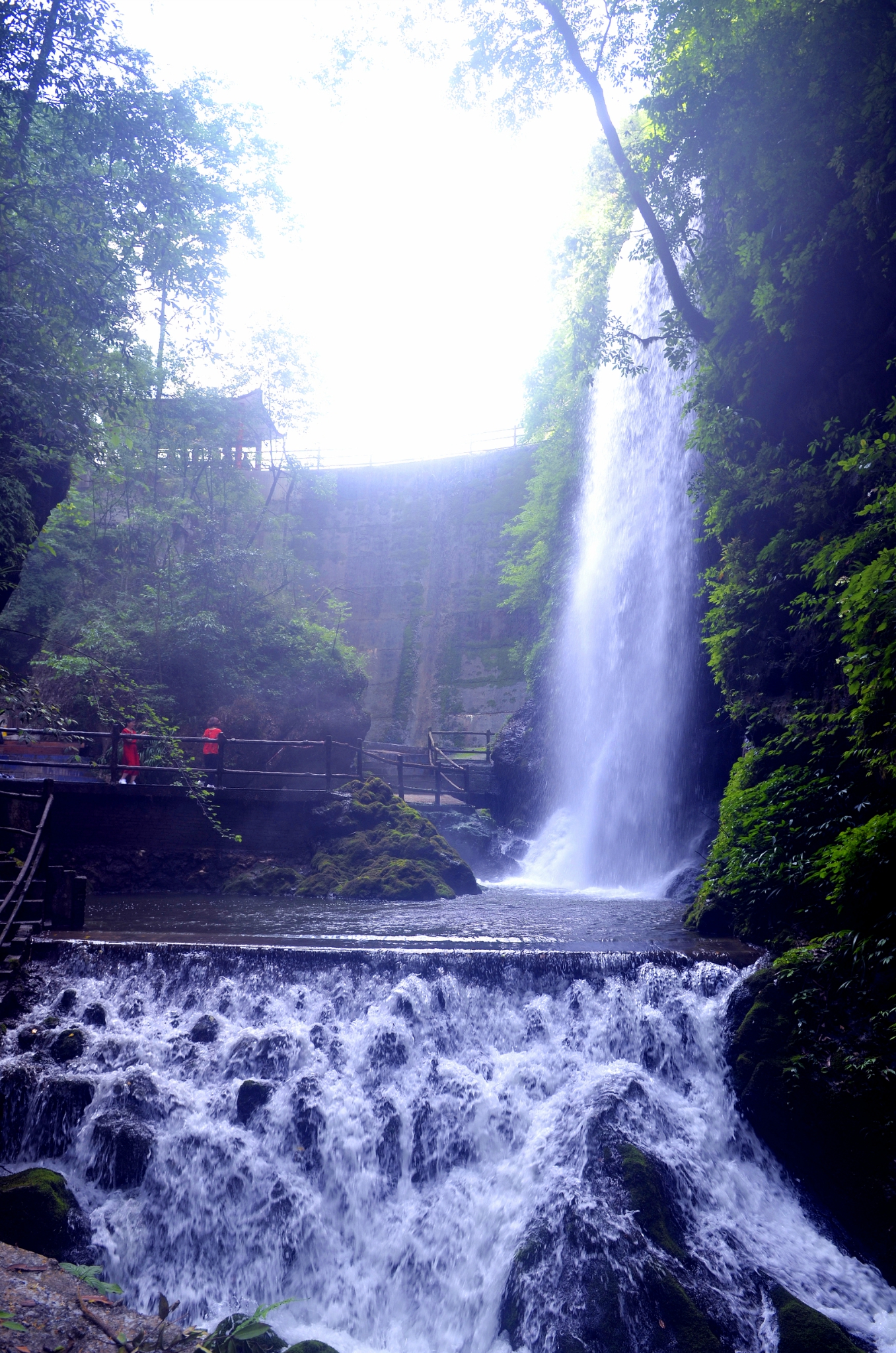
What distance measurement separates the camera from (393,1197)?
5.20m

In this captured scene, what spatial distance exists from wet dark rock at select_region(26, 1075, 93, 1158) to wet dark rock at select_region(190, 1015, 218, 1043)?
0.75 m

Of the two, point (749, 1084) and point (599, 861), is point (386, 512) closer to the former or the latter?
point (599, 861)

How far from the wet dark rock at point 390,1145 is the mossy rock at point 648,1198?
1519 millimetres

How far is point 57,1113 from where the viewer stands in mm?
5469

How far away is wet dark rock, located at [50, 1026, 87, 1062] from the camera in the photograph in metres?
5.78

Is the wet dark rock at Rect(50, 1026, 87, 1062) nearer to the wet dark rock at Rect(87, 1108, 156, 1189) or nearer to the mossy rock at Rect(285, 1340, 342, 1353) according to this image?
the wet dark rock at Rect(87, 1108, 156, 1189)

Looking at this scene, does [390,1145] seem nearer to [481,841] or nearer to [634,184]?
[634,184]

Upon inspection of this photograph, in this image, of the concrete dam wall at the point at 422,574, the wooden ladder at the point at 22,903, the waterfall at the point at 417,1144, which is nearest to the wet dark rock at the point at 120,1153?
the waterfall at the point at 417,1144

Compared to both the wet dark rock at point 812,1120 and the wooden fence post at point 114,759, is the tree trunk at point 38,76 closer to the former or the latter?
the wooden fence post at point 114,759

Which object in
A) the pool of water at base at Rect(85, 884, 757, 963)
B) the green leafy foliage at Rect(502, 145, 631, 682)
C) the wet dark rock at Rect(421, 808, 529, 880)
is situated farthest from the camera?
the wet dark rock at Rect(421, 808, 529, 880)

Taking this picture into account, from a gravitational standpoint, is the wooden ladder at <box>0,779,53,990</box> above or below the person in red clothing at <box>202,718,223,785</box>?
below

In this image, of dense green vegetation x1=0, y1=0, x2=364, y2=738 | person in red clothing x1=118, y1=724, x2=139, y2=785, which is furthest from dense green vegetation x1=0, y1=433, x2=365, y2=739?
person in red clothing x1=118, y1=724, x2=139, y2=785

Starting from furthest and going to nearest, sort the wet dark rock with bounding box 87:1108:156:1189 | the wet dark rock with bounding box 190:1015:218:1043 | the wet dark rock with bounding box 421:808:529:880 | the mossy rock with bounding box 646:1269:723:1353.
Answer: the wet dark rock with bounding box 421:808:529:880, the wet dark rock with bounding box 190:1015:218:1043, the wet dark rock with bounding box 87:1108:156:1189, the mossy rock with bounding box 646:1269:723:1353

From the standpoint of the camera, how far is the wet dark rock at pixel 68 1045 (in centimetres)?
578
